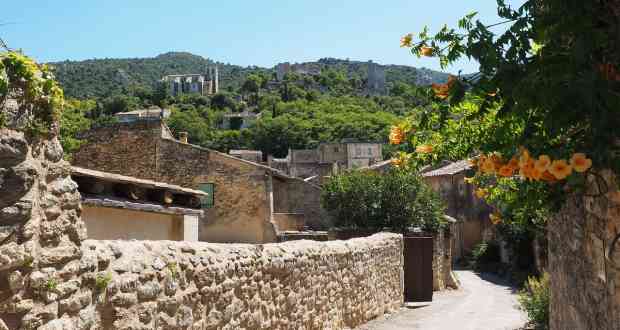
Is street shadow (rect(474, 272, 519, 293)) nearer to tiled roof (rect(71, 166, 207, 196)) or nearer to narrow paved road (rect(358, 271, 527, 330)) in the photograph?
narrow paved road (rect(358, 271, 527, 330))

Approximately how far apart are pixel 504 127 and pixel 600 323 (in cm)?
124

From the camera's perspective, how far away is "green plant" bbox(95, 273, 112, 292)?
422cm

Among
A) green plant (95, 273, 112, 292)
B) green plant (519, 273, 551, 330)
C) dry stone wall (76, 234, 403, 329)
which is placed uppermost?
green plant (95, 273, 112, 292)

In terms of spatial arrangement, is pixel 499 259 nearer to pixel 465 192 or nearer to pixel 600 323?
pixel 465 192

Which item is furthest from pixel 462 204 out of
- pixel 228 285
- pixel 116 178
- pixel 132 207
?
pixel 228 285

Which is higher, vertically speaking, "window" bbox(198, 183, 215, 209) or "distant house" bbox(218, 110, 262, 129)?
"distant house" bbox(218, 110, 262, 129)

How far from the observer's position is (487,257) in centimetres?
3409

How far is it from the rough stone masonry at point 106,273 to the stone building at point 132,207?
2634 millimetres

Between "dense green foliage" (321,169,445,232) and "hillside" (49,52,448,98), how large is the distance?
74.6 metres

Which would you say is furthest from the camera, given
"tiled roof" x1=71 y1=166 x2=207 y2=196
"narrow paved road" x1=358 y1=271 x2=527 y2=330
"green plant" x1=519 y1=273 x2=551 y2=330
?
"narrow paved road" x1=358 y1=271 x2=527 y2=330

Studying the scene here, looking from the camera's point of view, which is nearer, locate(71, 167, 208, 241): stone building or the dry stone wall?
the dry stone wall

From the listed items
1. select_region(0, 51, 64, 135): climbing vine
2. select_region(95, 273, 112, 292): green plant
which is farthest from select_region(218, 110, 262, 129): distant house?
select_region(0, 51, 64, 135): climbing vine

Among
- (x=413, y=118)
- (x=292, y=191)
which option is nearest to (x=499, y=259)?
(x=292, y=191)

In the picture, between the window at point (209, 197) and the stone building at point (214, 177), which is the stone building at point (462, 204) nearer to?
the stone building at point (214, 177)
